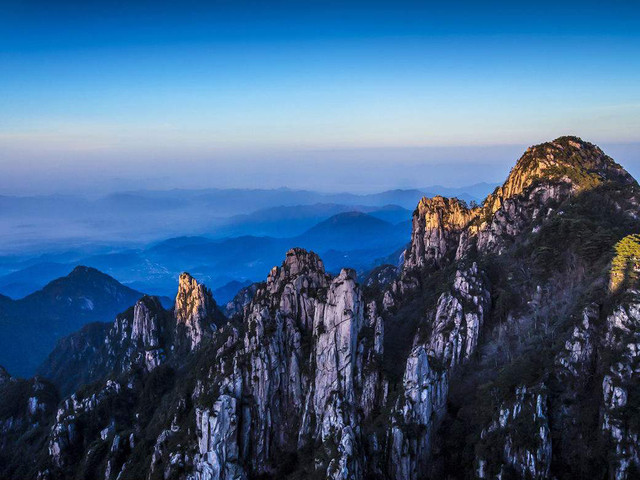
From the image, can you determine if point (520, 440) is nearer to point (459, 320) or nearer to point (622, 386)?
point (622, 386)

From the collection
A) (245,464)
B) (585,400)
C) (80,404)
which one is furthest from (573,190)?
(80,404)

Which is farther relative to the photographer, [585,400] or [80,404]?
[80,404]

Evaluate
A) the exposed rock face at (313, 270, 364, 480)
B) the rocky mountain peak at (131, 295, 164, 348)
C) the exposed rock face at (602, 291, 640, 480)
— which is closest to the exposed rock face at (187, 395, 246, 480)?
the exposed rock face at (313, 270, 364, 480)

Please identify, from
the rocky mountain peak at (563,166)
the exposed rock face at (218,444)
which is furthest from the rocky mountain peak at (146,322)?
the rocky mountain peak at (563,166)

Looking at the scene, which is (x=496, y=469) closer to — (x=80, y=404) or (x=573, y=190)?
(x=573, y=190)

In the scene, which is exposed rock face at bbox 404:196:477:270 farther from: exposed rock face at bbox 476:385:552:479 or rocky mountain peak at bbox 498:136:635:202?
exposed rock face at bbox 476:385:552:479

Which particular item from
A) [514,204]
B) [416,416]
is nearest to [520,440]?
[416,416]
